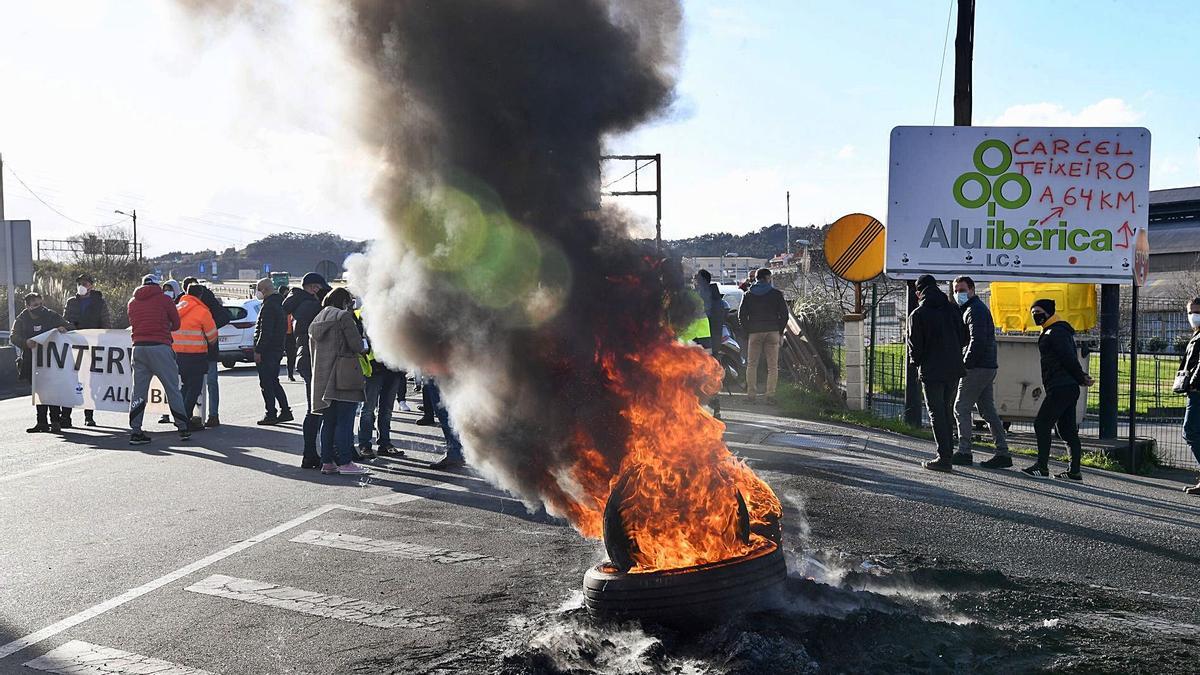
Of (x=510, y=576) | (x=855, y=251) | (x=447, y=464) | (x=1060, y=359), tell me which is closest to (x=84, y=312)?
(x=447, y=464)

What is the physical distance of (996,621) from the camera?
501 cm

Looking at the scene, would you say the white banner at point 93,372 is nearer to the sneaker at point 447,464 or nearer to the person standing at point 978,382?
the sneaker at point 447,464

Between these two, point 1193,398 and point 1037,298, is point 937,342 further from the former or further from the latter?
point 1037,298

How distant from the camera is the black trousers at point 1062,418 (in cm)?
932

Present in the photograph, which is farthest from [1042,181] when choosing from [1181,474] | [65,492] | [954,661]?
[65,492]

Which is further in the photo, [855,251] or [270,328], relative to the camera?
[855,251]

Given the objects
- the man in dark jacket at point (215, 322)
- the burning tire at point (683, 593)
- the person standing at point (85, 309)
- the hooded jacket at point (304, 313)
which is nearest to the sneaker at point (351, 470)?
the hooded jacket at point (304, 313)

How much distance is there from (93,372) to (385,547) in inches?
331

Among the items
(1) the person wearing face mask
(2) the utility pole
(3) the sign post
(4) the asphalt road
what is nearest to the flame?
(4) the asphalt road

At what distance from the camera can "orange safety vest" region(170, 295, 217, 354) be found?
12195mm

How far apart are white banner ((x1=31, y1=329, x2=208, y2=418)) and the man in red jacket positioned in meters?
1.56

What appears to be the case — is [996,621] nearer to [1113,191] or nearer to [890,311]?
[1113,191]

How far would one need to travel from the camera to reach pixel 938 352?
986 cm

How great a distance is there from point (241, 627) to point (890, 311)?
44418 millimetres
